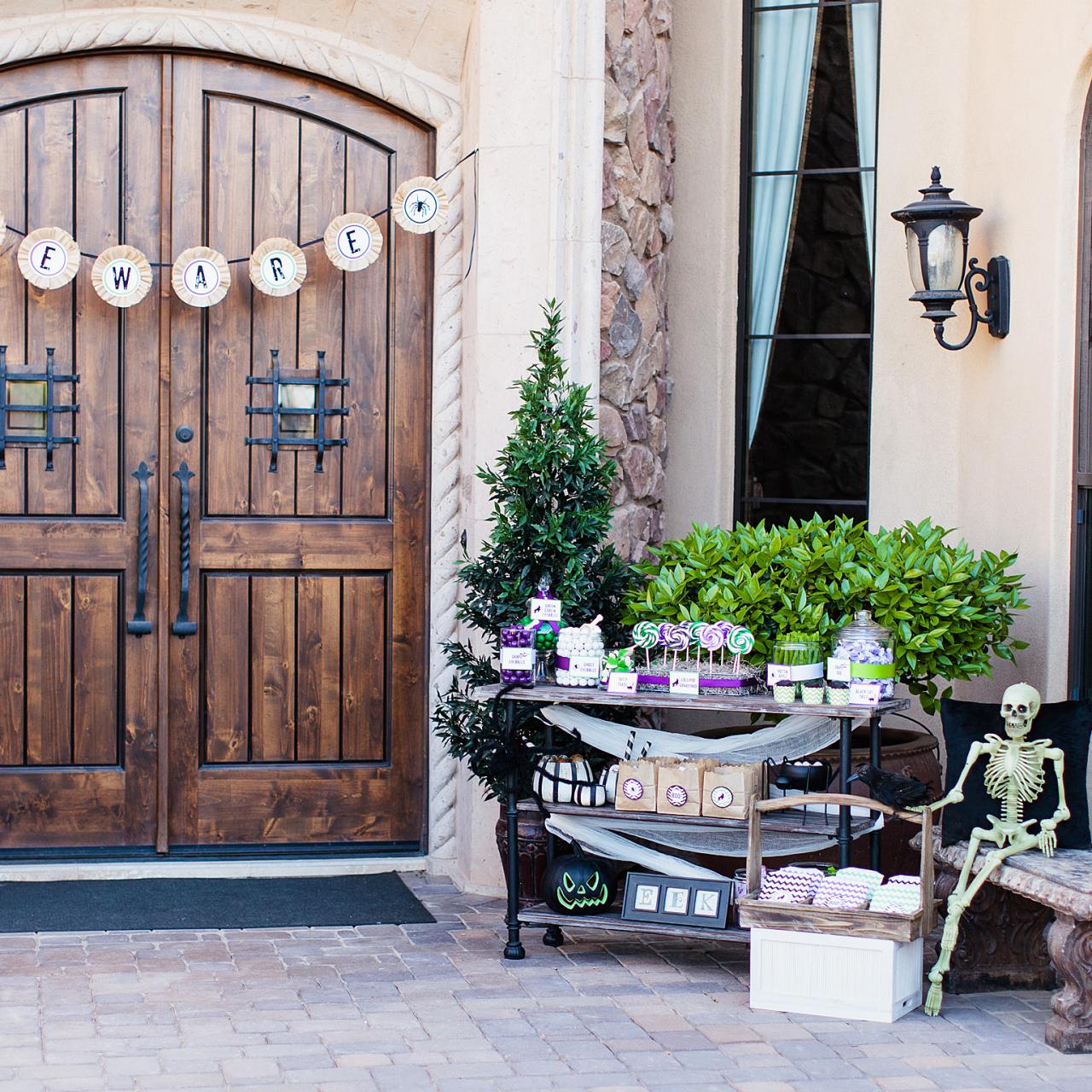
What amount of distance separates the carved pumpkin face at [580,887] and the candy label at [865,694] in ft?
3.21

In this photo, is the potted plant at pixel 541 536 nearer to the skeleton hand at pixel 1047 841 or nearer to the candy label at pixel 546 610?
the candy label at pixel 546 610

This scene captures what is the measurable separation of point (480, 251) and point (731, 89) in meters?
1.37

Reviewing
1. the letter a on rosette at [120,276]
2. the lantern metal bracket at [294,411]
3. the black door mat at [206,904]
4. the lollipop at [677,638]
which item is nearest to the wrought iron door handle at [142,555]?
the lantern metal bracket at [294,411]

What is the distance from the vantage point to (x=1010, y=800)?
4.54 m

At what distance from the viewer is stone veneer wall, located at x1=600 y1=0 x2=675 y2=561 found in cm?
586

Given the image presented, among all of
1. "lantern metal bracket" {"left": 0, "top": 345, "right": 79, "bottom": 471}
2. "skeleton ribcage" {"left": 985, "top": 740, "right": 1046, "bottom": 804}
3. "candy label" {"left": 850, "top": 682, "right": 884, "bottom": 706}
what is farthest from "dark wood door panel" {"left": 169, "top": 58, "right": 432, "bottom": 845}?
"skeleton ribcage" {"left": 985, "top": 740, "right": 1046, "bottom": 804}

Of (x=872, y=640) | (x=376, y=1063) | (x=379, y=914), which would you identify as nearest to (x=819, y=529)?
(x=872, y=640)

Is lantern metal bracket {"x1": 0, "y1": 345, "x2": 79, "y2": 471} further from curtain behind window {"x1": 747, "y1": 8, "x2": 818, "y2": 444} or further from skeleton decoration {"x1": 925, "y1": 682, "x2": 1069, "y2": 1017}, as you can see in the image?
skeleton decoration {"x1": 925, "y1": 682, "x2": 1069, "y2": 1017}

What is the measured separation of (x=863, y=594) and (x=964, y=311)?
4.56 feet

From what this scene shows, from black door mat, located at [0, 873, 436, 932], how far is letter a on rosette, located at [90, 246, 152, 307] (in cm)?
211

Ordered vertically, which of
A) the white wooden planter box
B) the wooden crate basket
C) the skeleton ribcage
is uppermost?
the skeleton ribcage

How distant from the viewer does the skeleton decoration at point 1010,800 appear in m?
4.49

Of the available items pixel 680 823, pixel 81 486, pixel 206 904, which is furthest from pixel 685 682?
pixel 81 486

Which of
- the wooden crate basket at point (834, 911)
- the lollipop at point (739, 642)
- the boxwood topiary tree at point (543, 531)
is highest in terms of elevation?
the boxwood topiary tree at point (543, 531)
